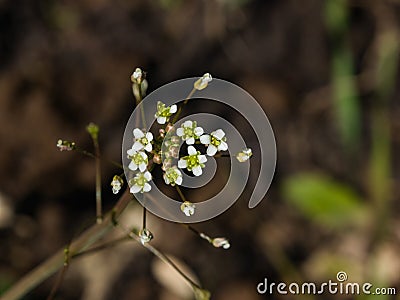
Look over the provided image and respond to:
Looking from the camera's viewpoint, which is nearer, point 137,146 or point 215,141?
point 137,146

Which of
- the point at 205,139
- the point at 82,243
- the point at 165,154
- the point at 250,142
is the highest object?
the point at 250,142

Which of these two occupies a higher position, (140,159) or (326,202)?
(326,202)

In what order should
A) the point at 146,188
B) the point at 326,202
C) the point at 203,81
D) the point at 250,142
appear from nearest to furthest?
the point at 146,188 → the point at 203,81 → the point at 326,202 → the point at 250,142

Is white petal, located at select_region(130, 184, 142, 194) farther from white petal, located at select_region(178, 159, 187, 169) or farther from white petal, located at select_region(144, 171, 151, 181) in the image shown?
white petal, located at select_region(178, 159, 187, 169)

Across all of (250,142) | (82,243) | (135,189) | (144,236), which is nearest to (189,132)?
(135,189)

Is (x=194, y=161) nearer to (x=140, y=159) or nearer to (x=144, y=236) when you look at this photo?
(x=140, y=159)

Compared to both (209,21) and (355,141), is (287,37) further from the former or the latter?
(355,141)

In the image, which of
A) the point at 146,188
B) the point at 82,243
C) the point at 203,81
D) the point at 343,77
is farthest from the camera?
the point at 343,77

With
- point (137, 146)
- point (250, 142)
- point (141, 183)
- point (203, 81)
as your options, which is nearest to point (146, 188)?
point (141, 183)
